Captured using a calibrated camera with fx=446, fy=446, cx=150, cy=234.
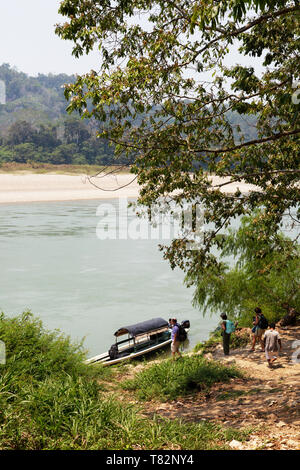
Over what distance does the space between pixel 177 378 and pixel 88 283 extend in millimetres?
20920

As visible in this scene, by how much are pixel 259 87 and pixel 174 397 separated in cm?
741

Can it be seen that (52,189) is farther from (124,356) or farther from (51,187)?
(124,356)

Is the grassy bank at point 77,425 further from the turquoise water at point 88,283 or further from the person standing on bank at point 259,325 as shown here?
the person standing on bank at point 259,325

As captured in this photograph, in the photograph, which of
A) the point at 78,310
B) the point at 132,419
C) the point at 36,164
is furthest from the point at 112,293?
the point at 36,164

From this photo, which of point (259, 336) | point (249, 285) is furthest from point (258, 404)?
point (249, 285)

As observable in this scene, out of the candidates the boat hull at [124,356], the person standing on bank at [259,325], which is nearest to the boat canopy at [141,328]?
the boat hull at [124,356]

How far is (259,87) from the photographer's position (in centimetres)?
995

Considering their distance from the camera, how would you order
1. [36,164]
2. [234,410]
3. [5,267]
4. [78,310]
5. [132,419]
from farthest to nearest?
[36,164] → [5,267] → [78,310] → [234,410] → [132,419]

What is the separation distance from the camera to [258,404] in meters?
9.09

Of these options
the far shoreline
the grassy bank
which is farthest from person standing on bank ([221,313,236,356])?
the far shoreline

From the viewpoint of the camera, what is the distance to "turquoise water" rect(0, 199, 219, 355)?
24312mm

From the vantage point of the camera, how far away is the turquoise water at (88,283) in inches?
957

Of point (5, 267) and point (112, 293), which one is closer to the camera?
point (112, 293)
